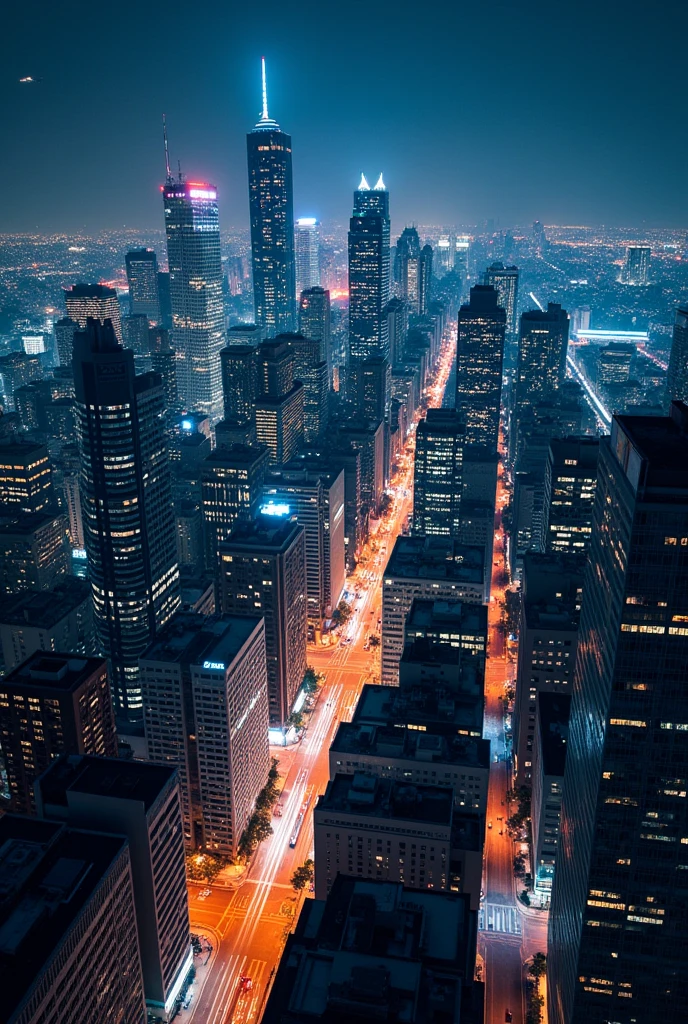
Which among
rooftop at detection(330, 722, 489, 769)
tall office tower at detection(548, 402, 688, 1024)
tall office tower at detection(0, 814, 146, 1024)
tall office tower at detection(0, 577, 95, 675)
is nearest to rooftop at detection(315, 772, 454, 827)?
rooftop at detection(330, 722, 489, 769)

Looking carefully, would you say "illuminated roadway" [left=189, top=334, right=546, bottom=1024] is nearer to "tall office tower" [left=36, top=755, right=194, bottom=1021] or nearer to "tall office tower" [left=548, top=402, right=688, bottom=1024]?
"tall office tower" [left=36, top=755, right=194, bottom=1021]

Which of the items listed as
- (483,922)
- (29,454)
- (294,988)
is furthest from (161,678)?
(29,454)

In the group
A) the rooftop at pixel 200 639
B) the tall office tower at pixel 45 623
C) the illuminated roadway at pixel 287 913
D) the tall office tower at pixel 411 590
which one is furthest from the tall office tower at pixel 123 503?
the tall office tower at pixel 411 590

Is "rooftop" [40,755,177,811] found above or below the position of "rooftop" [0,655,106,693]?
above

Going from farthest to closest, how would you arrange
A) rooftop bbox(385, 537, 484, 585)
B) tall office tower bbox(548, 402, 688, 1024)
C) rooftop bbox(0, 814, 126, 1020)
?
rooftop bbox(385, 537, 484, 585), rooftop bbox(0, 814, 126, 1020), tall office tower bbox(548, 402, 688, 1024)

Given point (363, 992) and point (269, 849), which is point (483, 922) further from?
point (363, 992)

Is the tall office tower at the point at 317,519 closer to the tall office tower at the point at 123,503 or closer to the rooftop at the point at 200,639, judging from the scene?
the tall office tower at the point at 123,503
